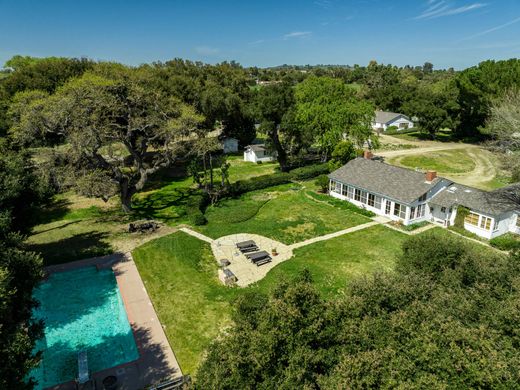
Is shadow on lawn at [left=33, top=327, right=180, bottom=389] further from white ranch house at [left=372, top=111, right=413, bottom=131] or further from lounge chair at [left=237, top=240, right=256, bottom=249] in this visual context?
white ranch house at [left=372, top=111, right=413, bottom=131]

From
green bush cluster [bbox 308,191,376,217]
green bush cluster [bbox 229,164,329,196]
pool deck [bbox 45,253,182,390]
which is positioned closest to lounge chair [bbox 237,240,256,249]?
pool deck [bbox 45,253,182,390]

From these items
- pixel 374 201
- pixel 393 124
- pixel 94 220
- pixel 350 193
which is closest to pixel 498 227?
pixel 374 201

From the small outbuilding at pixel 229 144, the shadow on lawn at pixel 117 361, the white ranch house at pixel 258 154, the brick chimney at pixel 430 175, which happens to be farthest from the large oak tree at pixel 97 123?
the brick chimney at pixel 430 175

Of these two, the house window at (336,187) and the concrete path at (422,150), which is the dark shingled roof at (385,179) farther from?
the concrete path at (422,150)

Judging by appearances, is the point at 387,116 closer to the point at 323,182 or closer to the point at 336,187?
the point at 323,182

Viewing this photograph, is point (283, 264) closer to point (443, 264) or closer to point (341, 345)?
point (443, 264)

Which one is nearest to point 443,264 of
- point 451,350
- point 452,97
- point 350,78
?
point 451,350
